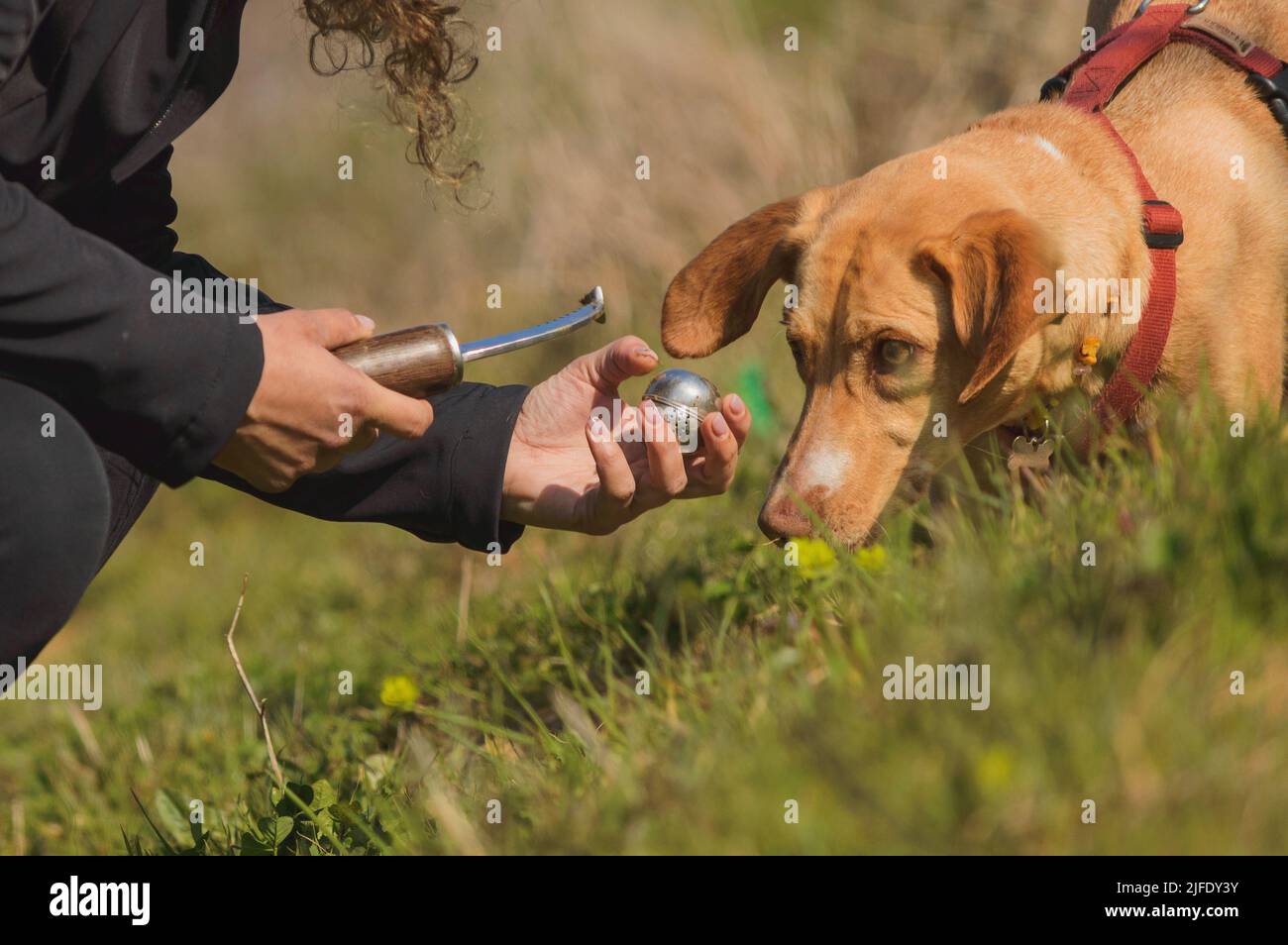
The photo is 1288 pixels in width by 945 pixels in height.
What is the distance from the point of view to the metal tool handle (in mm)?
2738

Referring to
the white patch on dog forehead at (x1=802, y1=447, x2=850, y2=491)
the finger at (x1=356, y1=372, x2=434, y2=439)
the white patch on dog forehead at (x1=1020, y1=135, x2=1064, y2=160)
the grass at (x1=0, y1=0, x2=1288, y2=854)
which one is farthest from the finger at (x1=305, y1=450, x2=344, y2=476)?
the white patch on dog forehead at (x1=1020, y1=135, x2=1064, y2=160)

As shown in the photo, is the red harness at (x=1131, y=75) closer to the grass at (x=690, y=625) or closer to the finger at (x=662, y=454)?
the grass at (x=690, y=625)

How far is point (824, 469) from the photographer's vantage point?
3322mm

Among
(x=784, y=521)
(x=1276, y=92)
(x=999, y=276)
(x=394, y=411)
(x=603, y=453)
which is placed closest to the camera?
(x=394, y=411)

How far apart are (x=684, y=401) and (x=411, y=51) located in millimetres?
1125

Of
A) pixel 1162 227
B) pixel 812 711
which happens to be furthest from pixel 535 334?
pixel 1162 227

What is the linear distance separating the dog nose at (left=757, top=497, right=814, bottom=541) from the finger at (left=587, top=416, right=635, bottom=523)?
1.12 feet

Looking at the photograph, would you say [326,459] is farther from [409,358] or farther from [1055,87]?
[1055,87]

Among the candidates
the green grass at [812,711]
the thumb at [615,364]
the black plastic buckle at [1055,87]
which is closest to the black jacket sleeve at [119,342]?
the green grass at [812,711]

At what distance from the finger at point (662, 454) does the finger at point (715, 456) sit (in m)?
0.07

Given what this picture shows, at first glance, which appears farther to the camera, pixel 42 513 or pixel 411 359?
pixel 411 359

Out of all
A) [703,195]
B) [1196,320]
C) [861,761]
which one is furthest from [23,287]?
[703,195]

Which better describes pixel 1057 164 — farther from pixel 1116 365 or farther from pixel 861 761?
pixel 861 761

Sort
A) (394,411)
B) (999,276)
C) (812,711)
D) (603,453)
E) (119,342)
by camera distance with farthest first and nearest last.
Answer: (999,276) < (603,453) < (394,411) < (119,342) < (812,711)
